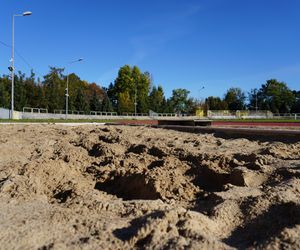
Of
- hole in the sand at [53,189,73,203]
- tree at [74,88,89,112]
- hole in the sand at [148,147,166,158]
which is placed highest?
tree at [74,88,89,112]

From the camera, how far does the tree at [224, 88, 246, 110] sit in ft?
455

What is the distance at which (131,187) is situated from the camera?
728cm

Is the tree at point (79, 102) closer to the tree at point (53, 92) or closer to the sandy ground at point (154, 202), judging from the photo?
the tree at point (53, 92)

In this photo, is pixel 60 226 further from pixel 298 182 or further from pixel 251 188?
pixel 298 182

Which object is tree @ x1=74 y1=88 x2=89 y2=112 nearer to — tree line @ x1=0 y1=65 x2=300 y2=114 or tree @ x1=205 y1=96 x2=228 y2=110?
tree line @ x1=0 y1=65 x2=300 y2=114

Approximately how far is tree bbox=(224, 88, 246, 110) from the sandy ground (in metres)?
131

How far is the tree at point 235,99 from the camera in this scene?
455 ft

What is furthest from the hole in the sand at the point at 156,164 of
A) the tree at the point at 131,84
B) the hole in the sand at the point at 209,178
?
the tree at the point at 131,84

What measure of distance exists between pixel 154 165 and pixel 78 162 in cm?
173

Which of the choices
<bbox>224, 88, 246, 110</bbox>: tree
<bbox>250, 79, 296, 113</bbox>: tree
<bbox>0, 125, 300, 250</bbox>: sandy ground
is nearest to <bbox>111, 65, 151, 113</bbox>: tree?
<bbox>224, 88, 246, 110</bbox>: tree

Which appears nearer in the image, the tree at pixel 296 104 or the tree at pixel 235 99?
the tree at pixel 296 104

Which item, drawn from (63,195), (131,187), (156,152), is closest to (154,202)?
(131,187)

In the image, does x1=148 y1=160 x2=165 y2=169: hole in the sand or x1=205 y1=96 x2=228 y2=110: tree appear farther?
x1=205 y1=96 x2=228 y2=110: tree

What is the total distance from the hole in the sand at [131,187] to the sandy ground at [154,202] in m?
0.02
